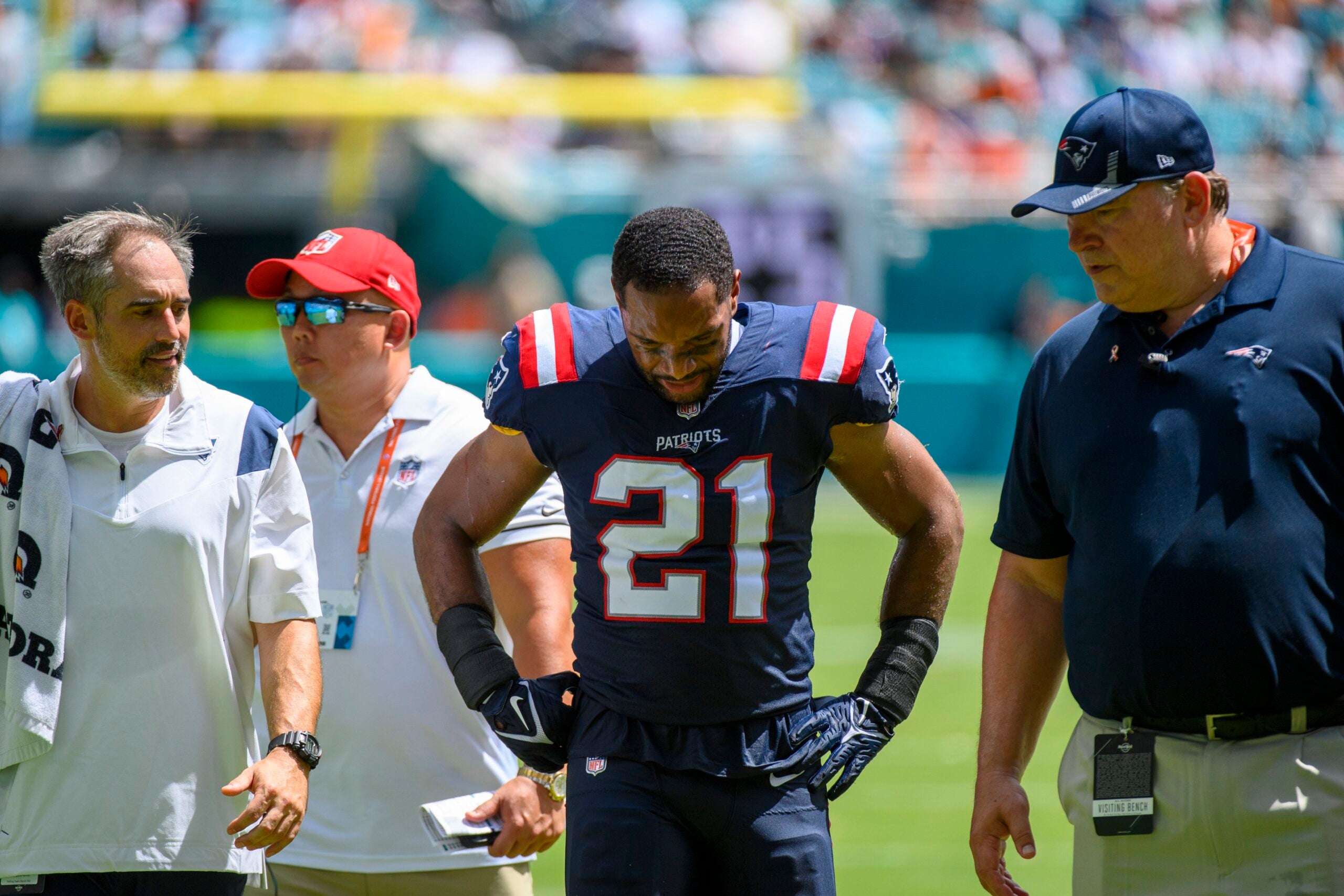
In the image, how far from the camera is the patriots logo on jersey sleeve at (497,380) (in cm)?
322

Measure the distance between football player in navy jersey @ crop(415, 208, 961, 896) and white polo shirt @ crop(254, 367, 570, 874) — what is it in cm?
53

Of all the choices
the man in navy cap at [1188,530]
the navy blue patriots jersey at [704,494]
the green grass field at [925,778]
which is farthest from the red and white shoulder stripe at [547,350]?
the green grass field at [925,778]

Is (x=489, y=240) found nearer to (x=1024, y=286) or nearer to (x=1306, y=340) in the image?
(x=1024, y=286)

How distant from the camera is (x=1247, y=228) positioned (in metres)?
3.17

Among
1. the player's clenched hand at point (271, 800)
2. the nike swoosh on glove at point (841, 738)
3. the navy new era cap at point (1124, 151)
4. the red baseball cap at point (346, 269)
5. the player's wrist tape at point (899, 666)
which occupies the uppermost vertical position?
the red baseball cap at point (346, 269)

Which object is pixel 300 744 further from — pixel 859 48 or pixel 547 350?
pixel 859 48

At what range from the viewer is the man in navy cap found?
2.87m

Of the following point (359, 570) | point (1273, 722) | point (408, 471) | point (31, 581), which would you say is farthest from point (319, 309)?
point (1273, 722)

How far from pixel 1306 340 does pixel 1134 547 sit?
50cm

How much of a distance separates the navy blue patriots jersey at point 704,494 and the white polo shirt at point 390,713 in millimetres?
647

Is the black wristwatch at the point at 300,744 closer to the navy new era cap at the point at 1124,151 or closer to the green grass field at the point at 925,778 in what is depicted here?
the navy new era cap at the point at 1124,151

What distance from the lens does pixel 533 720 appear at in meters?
3.20

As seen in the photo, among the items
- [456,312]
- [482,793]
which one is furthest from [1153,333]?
[456,312]

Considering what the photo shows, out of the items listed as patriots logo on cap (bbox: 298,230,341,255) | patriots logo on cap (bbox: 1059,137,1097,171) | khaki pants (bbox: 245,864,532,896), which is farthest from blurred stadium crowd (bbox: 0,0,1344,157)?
patriots logo on cap (bbox: 1059,137,1097,171)
